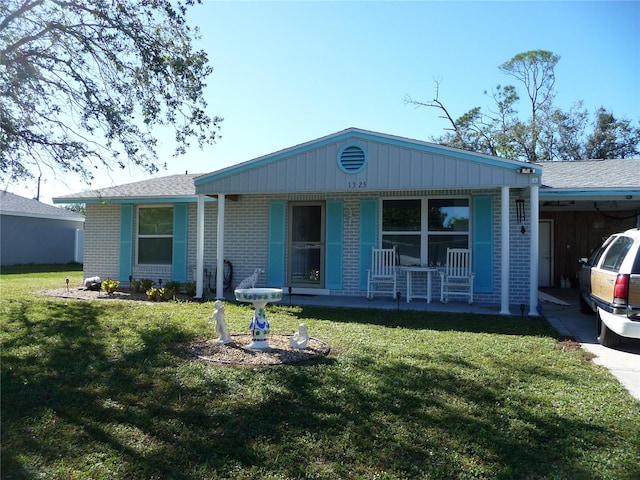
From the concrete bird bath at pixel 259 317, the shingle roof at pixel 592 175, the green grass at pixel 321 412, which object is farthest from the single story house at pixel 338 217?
the concrete bird bath at pixel 259 317

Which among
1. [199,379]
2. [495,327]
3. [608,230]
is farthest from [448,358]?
[608,230]

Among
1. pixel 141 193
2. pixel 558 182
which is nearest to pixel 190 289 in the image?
pixel 141 193

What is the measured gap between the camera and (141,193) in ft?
39.8

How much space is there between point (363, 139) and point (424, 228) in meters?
2.52

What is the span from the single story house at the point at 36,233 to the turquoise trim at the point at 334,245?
17266 millimetres

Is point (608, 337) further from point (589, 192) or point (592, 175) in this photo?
point (592, 175)

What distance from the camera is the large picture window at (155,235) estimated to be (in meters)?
12.2

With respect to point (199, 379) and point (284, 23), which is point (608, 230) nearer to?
point (284, 23)

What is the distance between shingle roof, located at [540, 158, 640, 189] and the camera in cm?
911

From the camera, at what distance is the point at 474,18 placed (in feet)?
30.8

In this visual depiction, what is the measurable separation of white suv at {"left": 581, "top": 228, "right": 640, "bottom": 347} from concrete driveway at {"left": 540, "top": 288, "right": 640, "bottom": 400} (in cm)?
23

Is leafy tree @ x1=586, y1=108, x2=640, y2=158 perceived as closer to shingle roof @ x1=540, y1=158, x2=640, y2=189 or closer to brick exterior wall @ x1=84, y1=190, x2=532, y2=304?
shingle roof @ x1=540, y1=158, x2=640, y2=189

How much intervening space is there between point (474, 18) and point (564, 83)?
21.2m

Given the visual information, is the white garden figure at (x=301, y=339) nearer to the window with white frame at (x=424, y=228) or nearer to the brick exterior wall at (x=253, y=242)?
the brick exterior wall at (x=253, y=242)
